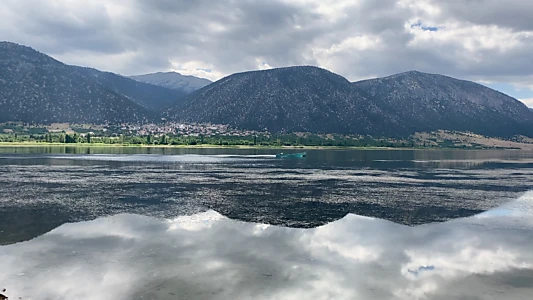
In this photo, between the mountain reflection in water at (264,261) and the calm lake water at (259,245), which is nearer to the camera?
the mountain reflection in water at (264,261)

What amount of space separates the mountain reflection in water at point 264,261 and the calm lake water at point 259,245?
0.10m

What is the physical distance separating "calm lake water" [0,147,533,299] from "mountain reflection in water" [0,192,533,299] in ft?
0.34

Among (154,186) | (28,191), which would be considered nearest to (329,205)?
(154,186)

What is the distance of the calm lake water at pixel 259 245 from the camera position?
25.3 meters

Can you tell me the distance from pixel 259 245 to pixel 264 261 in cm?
448

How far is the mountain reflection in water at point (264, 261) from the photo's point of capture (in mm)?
→ 24703

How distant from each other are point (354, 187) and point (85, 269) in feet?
197

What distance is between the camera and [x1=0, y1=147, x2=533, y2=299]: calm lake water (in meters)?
25.3

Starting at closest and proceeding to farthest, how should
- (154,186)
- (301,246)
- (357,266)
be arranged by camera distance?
(357,266), (301,246), (154,186)

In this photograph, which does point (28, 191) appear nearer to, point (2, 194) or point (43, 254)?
point (2, 194)

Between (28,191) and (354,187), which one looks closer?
(28,191)

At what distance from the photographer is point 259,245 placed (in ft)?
116

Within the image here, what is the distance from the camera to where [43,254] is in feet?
101

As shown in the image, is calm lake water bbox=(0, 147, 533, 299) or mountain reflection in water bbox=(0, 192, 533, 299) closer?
mountain reflection in water bbox=(0, 192, 533, 299)
